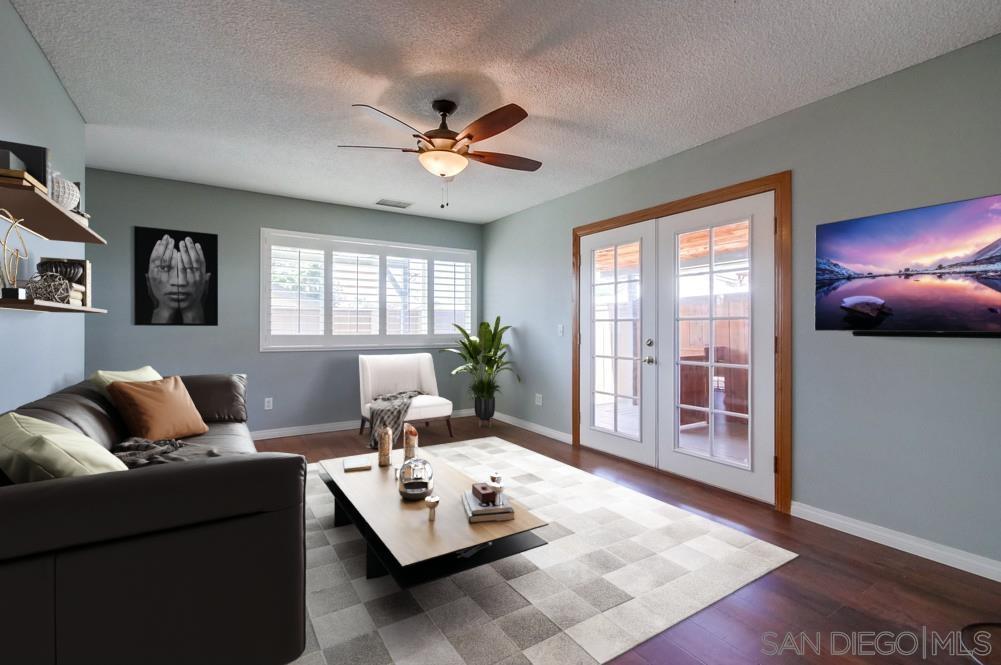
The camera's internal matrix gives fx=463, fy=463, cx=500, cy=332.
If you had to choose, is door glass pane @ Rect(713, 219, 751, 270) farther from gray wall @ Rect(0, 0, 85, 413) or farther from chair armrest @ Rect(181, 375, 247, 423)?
gray wall @ Rect(0, 0, 85, 413)

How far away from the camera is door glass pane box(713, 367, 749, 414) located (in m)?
3.19

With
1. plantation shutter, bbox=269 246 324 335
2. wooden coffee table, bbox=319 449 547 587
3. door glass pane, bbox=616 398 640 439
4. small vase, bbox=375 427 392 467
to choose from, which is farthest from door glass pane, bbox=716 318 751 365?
plantation shutter, bbox=269 246 324 335

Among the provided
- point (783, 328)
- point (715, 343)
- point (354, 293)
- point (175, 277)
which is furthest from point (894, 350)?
point (175, 277)

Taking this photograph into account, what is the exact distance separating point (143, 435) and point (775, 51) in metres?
3.89

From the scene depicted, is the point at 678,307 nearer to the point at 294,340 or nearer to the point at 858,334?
the point at 858,334

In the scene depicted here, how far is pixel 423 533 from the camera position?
1.93 metres

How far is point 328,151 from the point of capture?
3.57 meters

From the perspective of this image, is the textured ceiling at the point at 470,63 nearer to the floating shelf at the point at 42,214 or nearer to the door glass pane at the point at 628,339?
the floating shelf at the point at 42,214

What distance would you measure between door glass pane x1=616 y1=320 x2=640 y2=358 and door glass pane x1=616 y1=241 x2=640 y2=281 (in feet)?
1.33

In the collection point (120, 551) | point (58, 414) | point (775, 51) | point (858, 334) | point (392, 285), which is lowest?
point (120, 551)

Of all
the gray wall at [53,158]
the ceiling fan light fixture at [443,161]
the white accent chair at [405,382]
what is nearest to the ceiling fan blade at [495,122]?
the ceiling fan light fixture at [443,161]

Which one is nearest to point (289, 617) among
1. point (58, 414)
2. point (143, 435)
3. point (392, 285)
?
point (58, 414)

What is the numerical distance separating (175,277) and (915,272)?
5.52 meters

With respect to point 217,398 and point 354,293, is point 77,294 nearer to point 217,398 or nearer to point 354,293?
point 217,398
